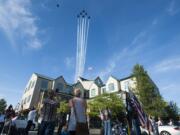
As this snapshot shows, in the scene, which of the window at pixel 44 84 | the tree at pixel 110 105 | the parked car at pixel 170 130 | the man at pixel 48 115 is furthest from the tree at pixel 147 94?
the man at pixel 48 115

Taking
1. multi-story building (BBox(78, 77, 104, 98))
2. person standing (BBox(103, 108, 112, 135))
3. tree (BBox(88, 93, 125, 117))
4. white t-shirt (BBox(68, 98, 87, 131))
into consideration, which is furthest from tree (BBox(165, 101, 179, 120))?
white t-shirt (BBox(68, 98, 87, 131))

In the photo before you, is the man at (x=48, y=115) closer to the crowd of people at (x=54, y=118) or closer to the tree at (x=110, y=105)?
the crowd of people at (x=54, y=118)

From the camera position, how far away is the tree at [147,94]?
84.7 feet

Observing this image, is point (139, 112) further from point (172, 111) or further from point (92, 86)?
point (92, 86)

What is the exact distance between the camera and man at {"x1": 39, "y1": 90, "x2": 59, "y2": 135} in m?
5.99

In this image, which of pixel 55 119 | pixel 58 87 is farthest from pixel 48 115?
pixel 58 87

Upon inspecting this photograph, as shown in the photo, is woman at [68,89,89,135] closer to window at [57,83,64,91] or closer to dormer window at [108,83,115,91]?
dormer window at [108,83,115,91]

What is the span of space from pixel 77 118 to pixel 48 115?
2.21 metres

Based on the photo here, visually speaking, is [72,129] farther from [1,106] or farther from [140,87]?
[1,106]

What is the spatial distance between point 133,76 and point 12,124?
25.0 metres

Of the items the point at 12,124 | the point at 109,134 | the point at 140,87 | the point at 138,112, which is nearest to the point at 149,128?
the point at 138,112

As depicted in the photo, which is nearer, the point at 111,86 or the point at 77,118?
the point at 77,118

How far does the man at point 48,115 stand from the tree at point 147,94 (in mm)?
22164

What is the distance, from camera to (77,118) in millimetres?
4316
